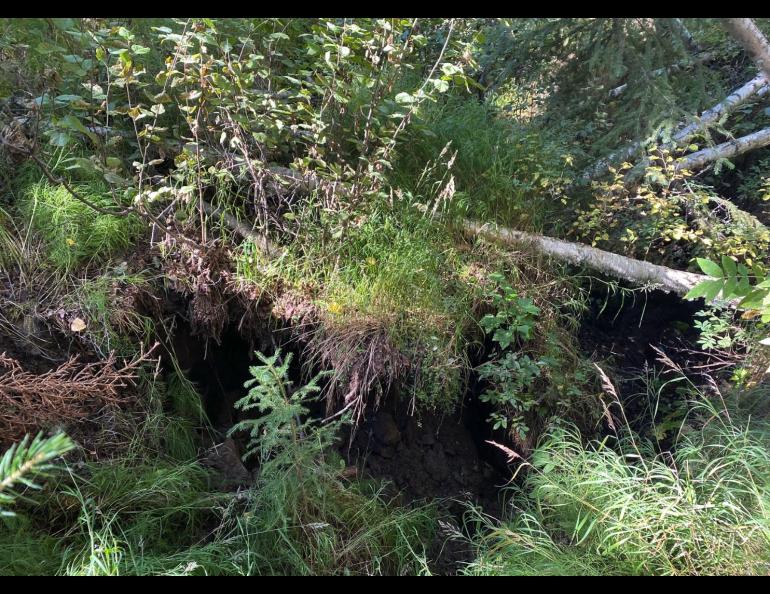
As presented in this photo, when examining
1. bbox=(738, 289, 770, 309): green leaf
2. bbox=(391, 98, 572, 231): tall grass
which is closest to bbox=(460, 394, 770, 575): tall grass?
bbox=(738, 289, 770, 309): green leaf

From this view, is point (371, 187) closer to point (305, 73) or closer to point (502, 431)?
point (305, 73)

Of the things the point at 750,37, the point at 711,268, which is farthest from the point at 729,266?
the point at 750,37

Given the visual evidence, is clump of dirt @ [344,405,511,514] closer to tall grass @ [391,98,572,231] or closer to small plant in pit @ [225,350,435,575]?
small plant in pit @ [225,350,435,575]

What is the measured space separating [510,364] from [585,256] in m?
0.89

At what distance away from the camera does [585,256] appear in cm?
339

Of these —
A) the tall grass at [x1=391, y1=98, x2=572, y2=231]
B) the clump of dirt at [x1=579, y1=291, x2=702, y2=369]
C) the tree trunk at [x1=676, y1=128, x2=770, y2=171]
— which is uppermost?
the tree trunk at [x1=676, y1=128, x2=770, y2=171]

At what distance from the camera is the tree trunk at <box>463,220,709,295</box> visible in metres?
3.35

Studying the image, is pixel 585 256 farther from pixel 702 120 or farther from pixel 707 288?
pixel 707 288

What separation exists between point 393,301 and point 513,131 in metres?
1.62

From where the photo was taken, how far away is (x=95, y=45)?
251 centimetres

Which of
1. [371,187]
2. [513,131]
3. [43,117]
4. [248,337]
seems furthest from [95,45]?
[513,131]

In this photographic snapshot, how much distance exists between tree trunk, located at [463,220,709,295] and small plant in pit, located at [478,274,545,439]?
0.37m

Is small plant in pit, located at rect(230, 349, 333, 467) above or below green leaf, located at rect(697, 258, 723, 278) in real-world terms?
below

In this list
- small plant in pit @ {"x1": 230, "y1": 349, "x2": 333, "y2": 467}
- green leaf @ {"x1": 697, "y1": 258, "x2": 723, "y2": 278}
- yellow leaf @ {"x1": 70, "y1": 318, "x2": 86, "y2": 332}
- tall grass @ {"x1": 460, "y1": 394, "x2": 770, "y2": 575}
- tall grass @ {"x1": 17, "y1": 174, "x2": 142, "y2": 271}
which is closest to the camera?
green leaf @ {"x1": 697, "y1": 258, "x2": 723, "y2": 278}
